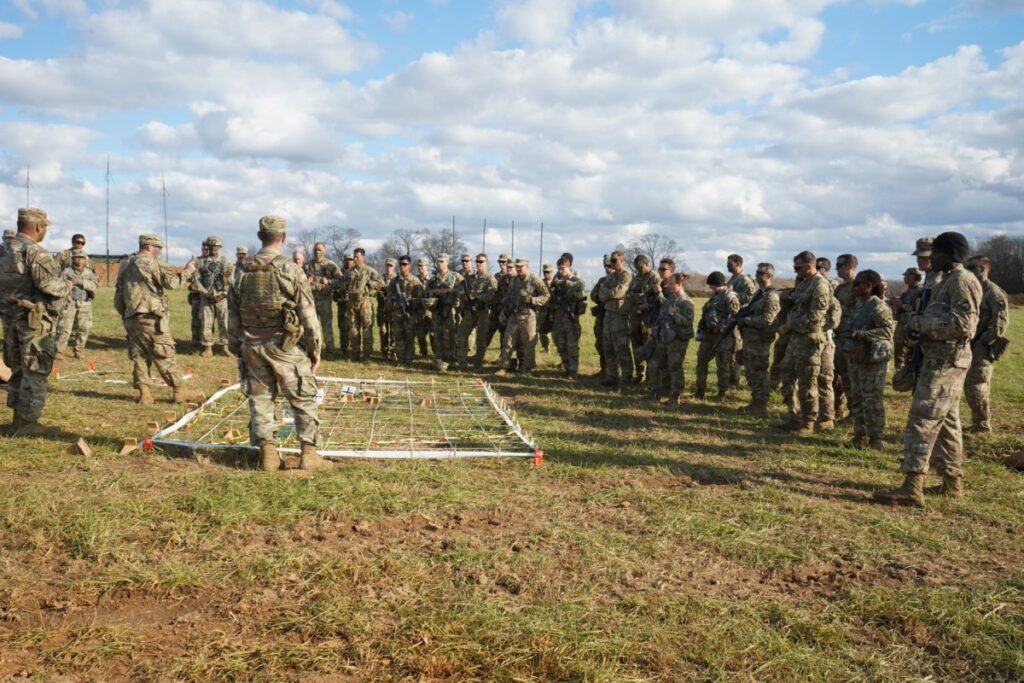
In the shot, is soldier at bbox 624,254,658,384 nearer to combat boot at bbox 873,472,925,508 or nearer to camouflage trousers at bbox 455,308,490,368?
camouflage trousers at bbox 455,308,490,368

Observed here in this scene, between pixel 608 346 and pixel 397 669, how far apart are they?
349 inches

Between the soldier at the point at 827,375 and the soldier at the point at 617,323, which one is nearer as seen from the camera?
the soldier at the point at 827,375

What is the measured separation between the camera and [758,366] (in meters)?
9.61

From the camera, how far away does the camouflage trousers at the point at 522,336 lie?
492 inches

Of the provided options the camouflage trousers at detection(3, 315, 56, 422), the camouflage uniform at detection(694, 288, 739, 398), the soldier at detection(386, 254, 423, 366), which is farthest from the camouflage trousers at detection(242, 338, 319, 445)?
the soldier at detection(386, 254, 423, 366)

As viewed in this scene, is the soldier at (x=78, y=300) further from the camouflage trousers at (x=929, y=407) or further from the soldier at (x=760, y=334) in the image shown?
the camouflage trousers at (x=929, y=407)

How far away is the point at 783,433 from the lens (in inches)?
332

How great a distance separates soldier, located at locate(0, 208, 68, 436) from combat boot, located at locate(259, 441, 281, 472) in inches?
100

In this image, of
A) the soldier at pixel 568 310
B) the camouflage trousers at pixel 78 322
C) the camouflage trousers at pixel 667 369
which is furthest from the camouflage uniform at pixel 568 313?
the camouflage trousers at pixel 78 322

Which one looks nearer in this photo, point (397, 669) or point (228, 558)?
point (397, 669)

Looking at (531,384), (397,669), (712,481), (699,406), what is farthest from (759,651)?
(531,384)

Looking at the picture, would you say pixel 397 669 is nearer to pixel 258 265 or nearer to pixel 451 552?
pixel 451 552

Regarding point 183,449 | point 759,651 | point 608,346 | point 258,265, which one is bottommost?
point 759,651

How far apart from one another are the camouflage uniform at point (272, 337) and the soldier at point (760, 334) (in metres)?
5.95
